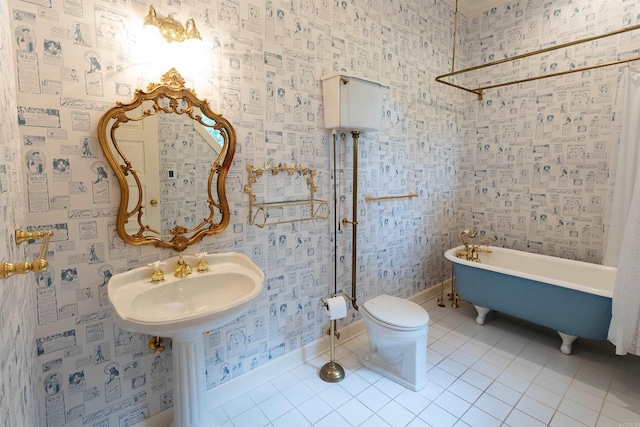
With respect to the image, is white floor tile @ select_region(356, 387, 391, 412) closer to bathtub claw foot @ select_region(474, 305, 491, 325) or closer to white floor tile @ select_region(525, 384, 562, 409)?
white floor tile @ select_region(525, 384, 562, 409)

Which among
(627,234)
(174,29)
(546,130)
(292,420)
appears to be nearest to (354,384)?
(292,420)

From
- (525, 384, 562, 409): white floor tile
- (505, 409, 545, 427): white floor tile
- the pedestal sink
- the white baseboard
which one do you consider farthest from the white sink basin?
(525, 384, 562, 409): white floor tile

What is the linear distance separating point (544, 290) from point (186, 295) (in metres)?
2.48

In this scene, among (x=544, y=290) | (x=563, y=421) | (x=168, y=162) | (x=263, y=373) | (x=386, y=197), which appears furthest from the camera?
(x=386, y=197)

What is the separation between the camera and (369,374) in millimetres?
2146

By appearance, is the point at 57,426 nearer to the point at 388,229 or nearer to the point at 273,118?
the point at 273,118

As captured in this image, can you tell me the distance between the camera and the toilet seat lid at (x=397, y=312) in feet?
6.46

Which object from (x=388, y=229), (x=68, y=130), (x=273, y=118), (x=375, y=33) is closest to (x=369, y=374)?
(x=388, y=229)

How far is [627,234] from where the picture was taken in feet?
6.15

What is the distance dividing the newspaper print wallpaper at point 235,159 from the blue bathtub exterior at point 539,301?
58 centimetres

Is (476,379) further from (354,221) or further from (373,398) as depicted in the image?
(354,221)

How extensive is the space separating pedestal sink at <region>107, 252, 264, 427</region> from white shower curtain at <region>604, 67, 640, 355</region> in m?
2.19

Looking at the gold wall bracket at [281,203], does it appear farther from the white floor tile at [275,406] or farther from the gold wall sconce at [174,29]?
the white floor tile at [275,406]

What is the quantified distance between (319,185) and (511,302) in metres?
1.84
